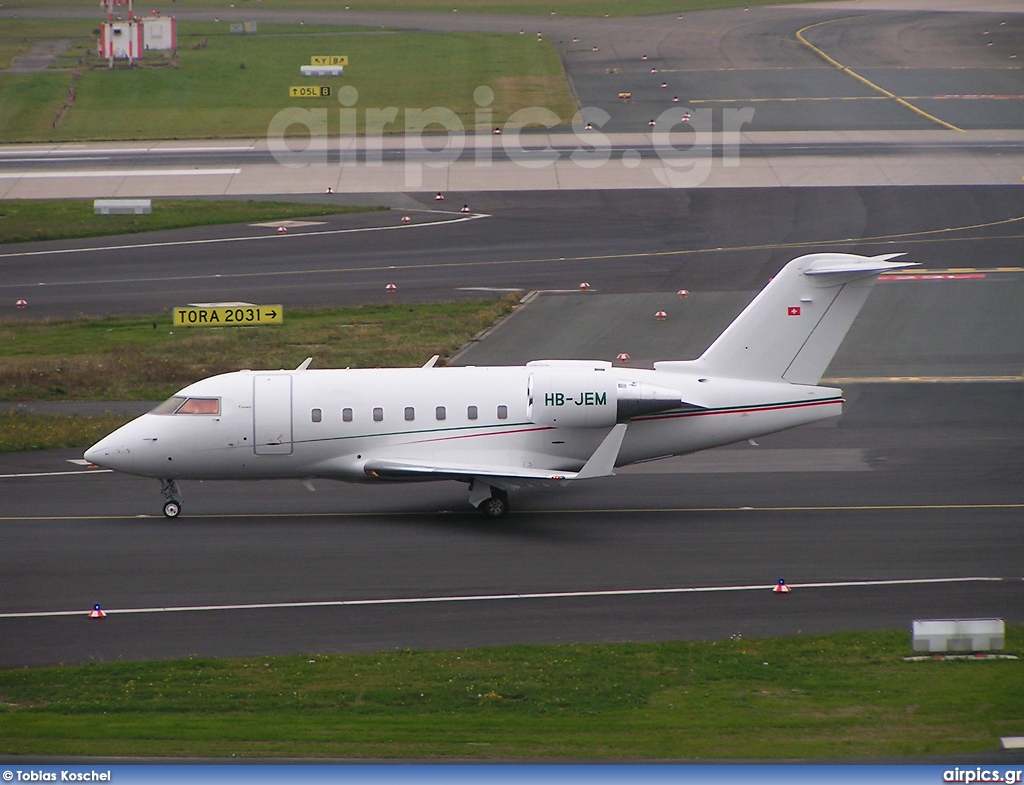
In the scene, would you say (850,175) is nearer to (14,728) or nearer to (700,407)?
(700,407)

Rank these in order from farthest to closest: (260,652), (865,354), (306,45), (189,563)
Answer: (306,45)
(865,354)
(189,563)
(260,652)

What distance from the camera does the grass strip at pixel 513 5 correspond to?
123 meters

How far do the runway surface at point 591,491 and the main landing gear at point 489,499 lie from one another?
46 centimetres

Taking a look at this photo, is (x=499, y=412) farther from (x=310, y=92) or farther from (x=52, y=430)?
(x=310, y=92)

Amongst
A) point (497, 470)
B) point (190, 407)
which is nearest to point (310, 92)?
point (190, 407)

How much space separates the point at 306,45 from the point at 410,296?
66056mm

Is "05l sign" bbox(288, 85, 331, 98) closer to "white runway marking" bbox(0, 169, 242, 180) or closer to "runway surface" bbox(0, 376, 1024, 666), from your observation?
"white runway marking" bbox(0, 169, 242, 180)

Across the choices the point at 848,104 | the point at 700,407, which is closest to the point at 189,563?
the point at 700,407

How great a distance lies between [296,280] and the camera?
51.1m

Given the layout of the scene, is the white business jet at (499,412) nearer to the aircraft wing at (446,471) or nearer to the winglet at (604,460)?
the aircraft wing at (446,471)

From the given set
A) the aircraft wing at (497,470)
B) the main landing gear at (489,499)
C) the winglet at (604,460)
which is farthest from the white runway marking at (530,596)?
the main landing gear at (489,499)

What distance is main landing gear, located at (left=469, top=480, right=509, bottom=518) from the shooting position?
28.7 m

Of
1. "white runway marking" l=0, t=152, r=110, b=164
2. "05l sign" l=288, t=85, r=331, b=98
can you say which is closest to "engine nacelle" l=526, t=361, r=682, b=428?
"white runway marking" l=0, t=152, r=110, b=164

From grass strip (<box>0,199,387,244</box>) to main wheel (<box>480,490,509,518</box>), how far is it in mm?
34935
